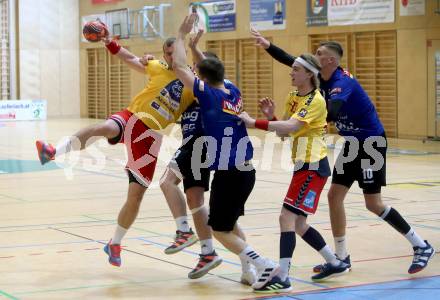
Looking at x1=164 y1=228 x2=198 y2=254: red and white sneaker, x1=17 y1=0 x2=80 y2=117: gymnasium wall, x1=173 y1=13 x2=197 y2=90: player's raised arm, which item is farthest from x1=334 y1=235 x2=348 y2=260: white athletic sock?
x1=17 y1=0 x2=80 y2=117: gymnasium wall

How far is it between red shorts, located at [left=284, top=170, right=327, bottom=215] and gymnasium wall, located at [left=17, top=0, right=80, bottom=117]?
109 feet

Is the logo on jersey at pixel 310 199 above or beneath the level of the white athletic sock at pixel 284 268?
above

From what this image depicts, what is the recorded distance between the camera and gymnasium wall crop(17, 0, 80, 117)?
3888 cm

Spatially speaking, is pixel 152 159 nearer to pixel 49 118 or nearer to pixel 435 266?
pixel 435 266

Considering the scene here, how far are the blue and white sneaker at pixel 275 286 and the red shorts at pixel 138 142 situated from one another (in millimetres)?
1703

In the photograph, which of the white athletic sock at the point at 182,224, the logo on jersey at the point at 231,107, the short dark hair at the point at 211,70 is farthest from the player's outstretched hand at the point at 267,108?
the white athletic sock at the point at 182,224

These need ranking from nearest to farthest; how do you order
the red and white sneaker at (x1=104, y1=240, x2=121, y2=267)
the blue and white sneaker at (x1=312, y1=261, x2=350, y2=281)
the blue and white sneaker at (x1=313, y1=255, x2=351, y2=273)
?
the blue and white sneaker at (x1=312, y1=261, x2=350, y2=281) → the blue and white sneaker at (x1=313, y1=255, x2=351, y2=273) → the red and white sneaker at (x1=104, y1=240, x2=121, y2=267)

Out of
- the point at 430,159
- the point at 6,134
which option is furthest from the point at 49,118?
the point at 430,159

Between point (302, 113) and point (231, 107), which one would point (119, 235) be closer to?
point (231, 107)

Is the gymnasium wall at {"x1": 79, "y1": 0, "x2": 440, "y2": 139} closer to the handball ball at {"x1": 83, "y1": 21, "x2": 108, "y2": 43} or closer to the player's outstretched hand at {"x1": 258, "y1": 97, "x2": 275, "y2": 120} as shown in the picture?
the handball ball at {"x1": 83, "y1": 21, "x2": 108, "y2": 43}

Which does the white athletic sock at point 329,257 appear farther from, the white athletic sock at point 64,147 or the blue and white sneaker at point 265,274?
the white athletic sock at point 64,147

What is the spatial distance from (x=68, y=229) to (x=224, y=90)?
3999 mm

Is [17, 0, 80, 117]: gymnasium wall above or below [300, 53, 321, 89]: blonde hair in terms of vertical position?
above

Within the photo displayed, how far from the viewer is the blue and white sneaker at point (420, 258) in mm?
7427
